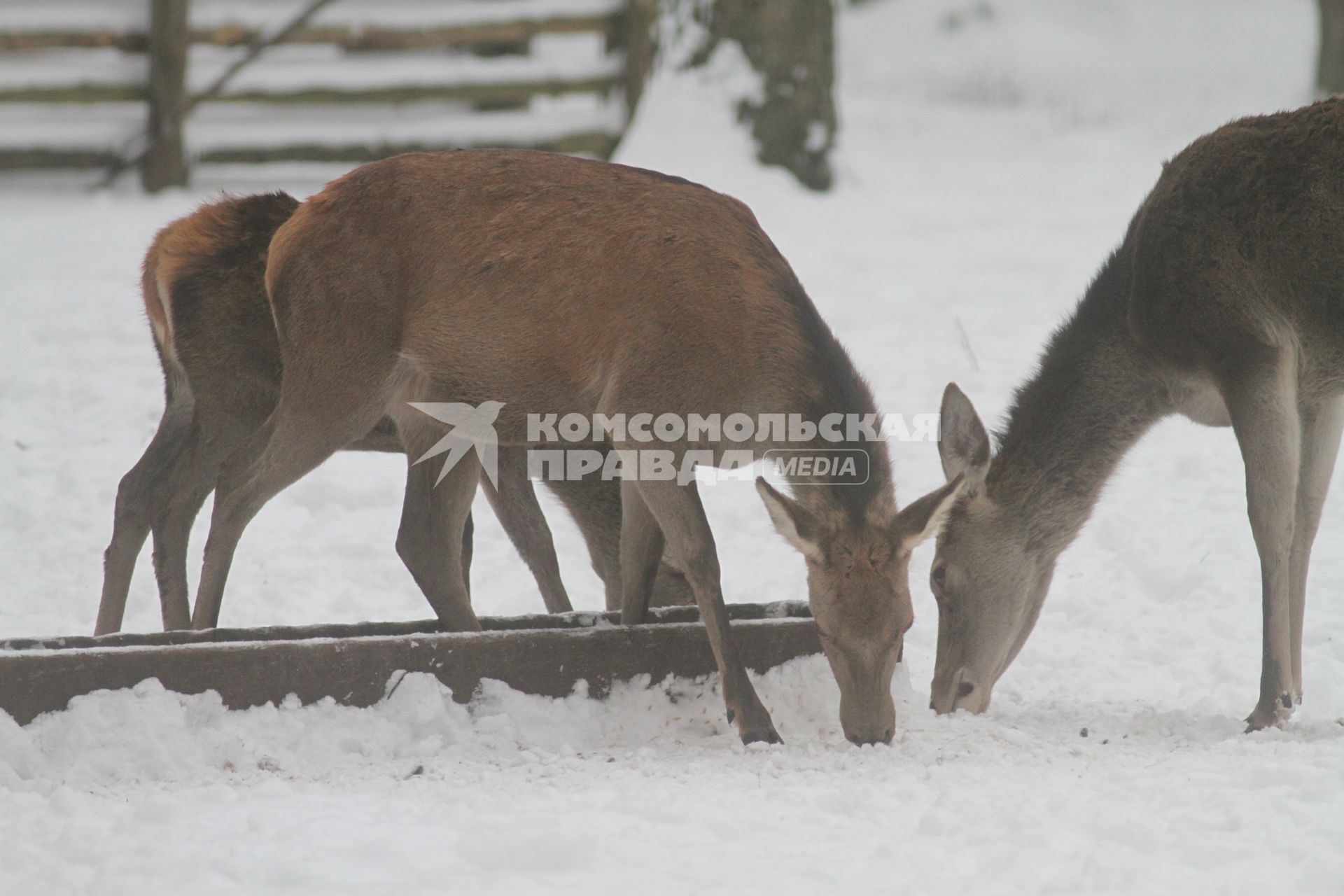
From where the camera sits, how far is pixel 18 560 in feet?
24.2

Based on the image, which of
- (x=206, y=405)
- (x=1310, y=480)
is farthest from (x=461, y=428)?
(x=1310, y=480)

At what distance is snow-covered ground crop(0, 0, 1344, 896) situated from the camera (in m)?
3.63

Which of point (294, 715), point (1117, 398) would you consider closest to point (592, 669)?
point (294, 715)

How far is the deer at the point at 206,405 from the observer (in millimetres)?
6156

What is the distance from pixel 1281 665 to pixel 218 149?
10.4 meters

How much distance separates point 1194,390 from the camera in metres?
6.01

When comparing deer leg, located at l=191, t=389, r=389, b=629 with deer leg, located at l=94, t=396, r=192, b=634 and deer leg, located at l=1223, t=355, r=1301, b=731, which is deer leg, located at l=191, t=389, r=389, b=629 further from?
deer leg, located at l=1223, t=355, r=1301, b=731

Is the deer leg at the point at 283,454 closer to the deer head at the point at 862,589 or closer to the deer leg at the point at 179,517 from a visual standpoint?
the deer leg at the point at 179,517

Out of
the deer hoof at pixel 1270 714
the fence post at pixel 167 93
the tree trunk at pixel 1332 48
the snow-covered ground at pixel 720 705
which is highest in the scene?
the tree trunk at pixel 1332 48

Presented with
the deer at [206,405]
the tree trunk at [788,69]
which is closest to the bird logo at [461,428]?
the deer at [206,405]

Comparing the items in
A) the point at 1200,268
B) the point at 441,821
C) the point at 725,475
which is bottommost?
the point at 441,821

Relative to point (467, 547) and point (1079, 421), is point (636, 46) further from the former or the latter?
point (1079, 421)

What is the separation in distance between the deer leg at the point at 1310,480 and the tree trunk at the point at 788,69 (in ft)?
24.7

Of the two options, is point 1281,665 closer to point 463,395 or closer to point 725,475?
point 463,395
